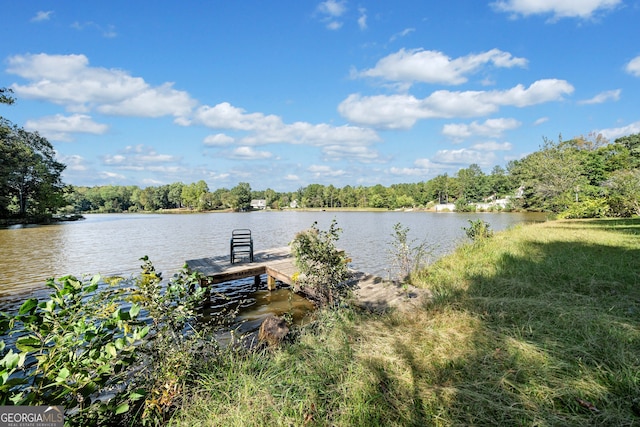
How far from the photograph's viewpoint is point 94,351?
2041 millimetres

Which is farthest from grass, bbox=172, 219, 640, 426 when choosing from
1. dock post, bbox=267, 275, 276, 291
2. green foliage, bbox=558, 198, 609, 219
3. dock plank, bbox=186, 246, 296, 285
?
green foliage, bbox=558, 198, 609, 219

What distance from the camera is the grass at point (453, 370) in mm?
2377

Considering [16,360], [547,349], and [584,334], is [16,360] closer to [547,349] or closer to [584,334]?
[547,349]

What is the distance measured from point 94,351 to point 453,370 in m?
3.17

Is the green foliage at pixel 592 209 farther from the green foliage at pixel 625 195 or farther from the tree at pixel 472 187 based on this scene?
the tree at pixel 472 187

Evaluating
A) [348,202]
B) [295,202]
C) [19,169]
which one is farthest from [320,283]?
[295,202]

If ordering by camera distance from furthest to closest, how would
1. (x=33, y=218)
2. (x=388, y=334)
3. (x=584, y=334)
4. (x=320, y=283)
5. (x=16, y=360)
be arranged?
(x=33, y=218), (x=320, y=283), (x=388, y=334), (x=584, y=334), (x=16, y=360)

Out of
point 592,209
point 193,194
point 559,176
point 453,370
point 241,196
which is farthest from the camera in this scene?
point 193,194

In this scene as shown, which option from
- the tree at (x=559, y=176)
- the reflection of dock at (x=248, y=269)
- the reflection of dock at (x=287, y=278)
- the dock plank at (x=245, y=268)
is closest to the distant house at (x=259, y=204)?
the tree at (x=559, y=176)

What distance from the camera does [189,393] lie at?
2863 millimetres

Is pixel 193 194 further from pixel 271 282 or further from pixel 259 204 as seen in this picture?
pixel 271 282

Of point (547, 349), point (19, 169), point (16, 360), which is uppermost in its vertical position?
point (19, 169)

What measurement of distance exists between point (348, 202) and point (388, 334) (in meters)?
95.1

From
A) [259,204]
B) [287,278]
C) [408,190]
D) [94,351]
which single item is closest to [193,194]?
[259,204]
